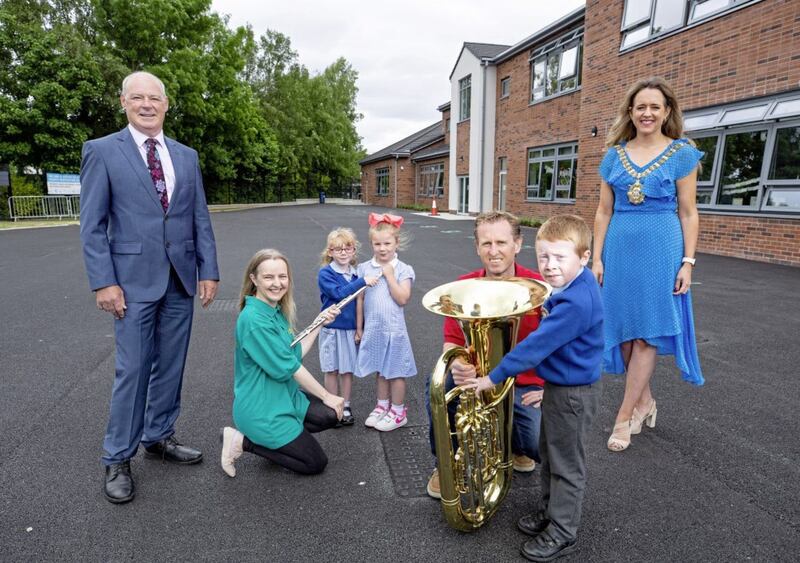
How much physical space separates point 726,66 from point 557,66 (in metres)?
8.52

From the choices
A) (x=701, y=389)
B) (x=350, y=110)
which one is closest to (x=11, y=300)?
(x=701, y=389)

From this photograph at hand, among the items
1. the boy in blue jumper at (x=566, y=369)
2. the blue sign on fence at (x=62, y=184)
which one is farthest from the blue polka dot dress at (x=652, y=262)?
the blue sign on fence at (x=62, y=184)

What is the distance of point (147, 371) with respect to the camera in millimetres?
2779

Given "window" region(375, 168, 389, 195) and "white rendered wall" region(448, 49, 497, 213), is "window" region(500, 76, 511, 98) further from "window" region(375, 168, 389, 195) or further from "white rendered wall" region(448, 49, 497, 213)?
"window" region(375, 168, 389, 195)

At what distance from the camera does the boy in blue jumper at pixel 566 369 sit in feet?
6.84

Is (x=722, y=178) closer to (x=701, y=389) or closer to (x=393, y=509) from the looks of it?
(x=701, y=389)

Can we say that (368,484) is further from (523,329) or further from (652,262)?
(652,262)

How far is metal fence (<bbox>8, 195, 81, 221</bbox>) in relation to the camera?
68.2 feet

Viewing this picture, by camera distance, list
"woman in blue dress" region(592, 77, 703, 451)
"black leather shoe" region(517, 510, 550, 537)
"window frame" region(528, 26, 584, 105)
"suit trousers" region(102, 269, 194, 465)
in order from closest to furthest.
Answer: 1. "black leather shoe" region(517, 510, 550, 537)
2. "suit trousers" region(102, 269, 194, 465)
3. "woman in blue dress" region(592, 77, 703, 451)
4. "window frame" region(528, 26, 584, 105)

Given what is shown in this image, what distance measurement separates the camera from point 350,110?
60.9 m

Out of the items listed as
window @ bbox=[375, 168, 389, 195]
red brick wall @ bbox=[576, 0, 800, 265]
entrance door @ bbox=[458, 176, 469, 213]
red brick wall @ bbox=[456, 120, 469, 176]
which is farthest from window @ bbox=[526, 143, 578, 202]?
window @ bbox=[375, 168, 389, 195]

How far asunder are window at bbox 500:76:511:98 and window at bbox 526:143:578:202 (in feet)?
11.8

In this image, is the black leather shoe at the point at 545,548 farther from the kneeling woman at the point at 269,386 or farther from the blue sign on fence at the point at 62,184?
the blue sign on fence at the point at 62,184

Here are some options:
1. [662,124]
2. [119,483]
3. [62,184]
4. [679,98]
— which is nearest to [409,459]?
[119,483]
